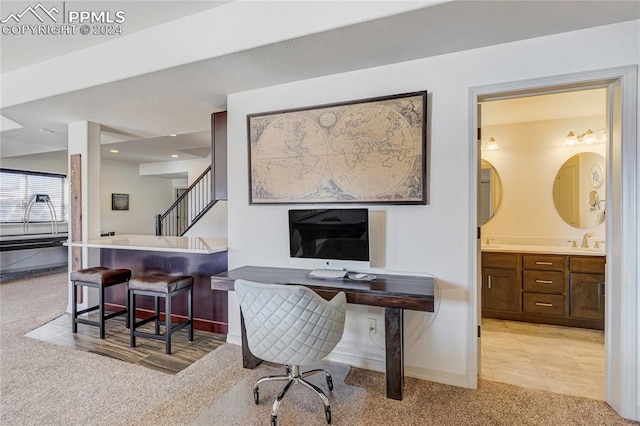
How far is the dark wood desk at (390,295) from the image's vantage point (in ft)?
6.22

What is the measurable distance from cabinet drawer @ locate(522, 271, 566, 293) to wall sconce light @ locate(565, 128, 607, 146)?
64.4 inches

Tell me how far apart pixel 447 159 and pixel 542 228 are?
254 cm

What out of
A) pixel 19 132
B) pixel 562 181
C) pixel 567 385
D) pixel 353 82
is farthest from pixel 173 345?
pixel 562 181

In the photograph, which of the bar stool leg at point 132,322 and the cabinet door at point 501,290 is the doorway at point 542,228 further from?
the bar stool leg at point 132,322

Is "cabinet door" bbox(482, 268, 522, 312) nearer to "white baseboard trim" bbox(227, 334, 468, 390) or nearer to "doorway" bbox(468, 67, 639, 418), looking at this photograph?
"doorway" bbox(468, 67, 639, 418)

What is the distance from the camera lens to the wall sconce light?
361 cm

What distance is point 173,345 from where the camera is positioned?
291cm

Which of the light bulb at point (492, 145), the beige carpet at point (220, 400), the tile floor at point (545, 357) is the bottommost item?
the tile floor at point (545, 357)

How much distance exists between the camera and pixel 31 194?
20.7 feet

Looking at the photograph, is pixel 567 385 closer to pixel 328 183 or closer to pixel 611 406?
pixel 611 406

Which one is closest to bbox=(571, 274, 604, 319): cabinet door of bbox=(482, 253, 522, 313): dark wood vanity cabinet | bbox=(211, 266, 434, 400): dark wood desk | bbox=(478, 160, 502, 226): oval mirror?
bbox=(482, 253, 522, 313): dark wood vanity cabinet

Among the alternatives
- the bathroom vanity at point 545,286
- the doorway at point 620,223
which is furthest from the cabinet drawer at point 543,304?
the doorway at point 620,223

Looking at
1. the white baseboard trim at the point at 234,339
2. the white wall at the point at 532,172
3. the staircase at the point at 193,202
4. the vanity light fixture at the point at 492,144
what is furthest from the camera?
the staircase at the point at 193,202

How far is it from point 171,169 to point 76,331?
17.3 ft
